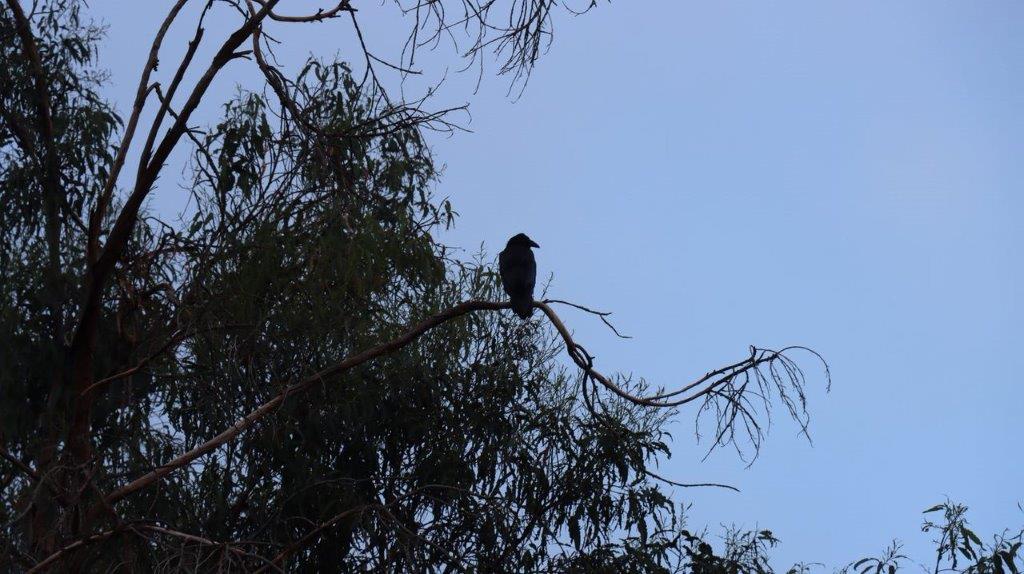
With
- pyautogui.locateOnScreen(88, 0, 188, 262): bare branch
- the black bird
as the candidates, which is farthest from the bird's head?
pyautogui.locateOnScreen(88, 0, 188, 262): bare branch

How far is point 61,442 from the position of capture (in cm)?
550

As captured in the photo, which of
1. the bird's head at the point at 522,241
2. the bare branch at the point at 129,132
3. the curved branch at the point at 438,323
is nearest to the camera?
the curved branch at the point at 438,323

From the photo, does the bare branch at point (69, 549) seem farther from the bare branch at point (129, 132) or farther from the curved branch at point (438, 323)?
the bare branch at point (129, 132)

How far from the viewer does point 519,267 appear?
5730 millimetres

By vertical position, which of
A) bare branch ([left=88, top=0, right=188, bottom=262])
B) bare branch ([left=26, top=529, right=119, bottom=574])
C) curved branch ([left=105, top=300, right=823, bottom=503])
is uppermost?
bare branch ([left=88, top=0, right=188, bottom=262])

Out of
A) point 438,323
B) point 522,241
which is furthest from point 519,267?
point 438,323

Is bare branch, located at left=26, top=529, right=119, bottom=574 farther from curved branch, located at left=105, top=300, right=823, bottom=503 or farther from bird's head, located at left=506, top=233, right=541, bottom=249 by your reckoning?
bird's head, located at left=506, top=233, right=541, bottom=249

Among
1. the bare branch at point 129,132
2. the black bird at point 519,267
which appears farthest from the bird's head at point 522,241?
the bare branch at point 129,132

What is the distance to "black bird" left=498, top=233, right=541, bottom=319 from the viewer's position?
18.1 feet

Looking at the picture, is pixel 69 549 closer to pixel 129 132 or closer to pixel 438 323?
pixel 438 323

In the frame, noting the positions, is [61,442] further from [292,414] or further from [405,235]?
[405,235]

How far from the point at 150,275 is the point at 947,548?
3.74m

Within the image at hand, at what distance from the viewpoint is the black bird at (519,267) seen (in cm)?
551

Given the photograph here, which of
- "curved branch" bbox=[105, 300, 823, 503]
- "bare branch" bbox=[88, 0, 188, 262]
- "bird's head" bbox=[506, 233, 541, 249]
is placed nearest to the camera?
"curved branch" bbox=[105, 300, 823, 503]
